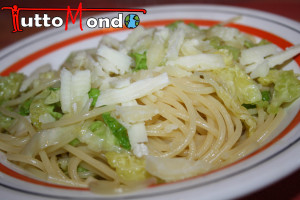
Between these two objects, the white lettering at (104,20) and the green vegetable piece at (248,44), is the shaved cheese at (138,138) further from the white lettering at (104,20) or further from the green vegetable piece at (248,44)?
the white lettering at (104,20)

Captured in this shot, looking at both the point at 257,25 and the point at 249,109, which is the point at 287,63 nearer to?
the point at 249,109

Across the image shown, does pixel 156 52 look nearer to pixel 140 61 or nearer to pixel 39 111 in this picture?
pixel 140 61

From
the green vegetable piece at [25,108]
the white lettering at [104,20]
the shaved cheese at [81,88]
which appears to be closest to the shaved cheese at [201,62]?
the shaved cheese at [81,88]

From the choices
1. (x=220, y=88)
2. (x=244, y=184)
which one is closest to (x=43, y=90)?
(x=220, y=88)

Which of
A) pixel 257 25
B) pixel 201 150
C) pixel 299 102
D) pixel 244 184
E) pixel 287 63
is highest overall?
pixel 257 25

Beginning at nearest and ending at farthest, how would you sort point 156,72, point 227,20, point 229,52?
point 156,72 → point 229,52 → point 227,20

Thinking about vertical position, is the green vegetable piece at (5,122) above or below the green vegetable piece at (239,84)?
below

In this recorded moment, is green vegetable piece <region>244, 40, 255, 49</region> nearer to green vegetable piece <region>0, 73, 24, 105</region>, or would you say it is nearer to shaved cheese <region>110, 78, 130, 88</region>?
shaved cheese <region>110, 78, 130, 88</region>
